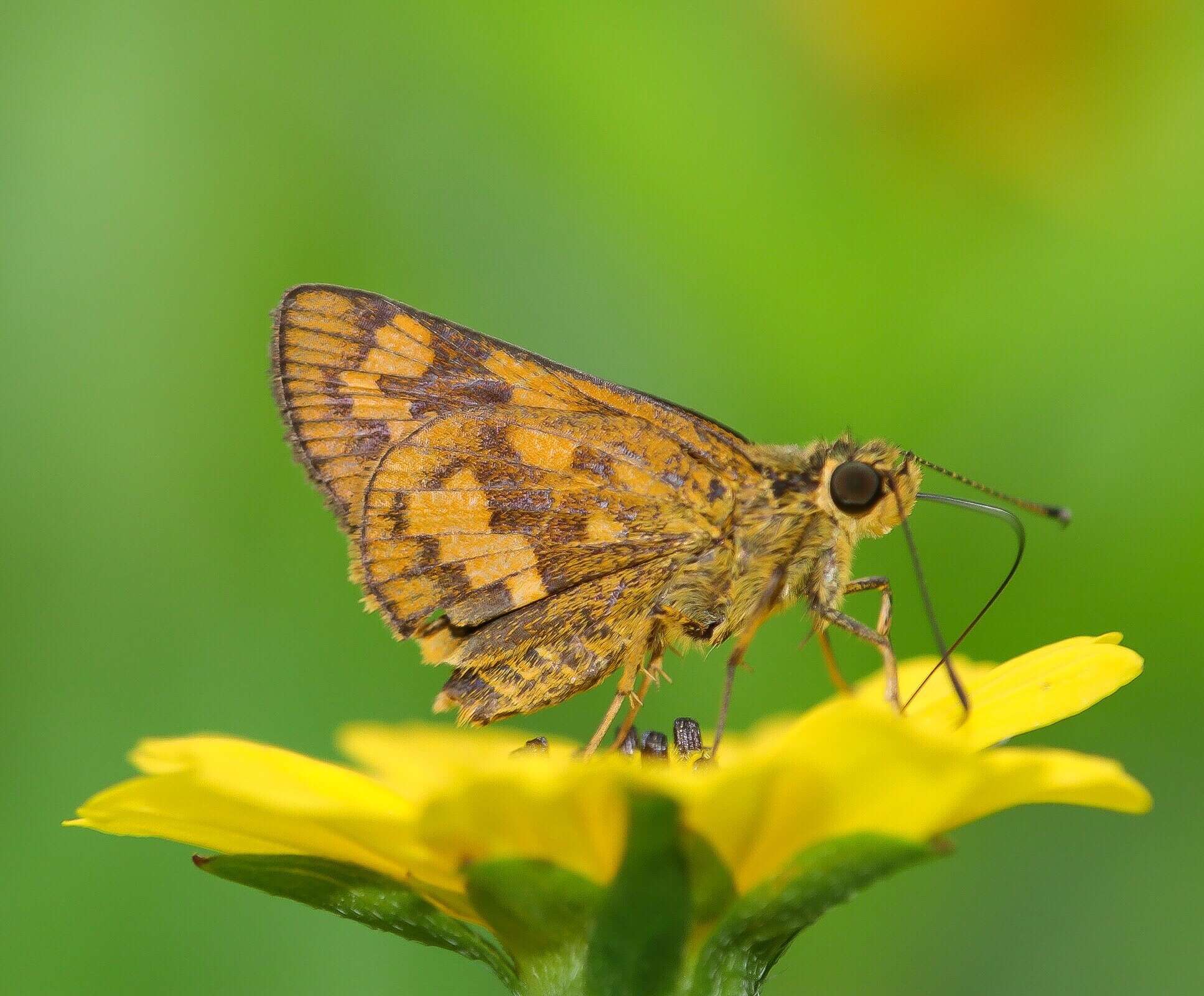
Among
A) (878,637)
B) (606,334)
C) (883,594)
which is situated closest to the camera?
(878,637)

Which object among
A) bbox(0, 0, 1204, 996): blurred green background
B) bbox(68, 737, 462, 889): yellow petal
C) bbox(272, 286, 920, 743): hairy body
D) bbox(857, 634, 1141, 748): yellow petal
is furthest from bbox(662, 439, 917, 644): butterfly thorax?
bbox(0, 0, 1204, 996): blurred green background

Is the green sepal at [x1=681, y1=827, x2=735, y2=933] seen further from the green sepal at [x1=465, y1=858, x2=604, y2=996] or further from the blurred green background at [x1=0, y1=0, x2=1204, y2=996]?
the blurred green background at [x1=0, y1=0, x2=1204, y2=996]

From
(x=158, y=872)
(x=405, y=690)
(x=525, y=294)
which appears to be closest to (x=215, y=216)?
(x=525, y=294)

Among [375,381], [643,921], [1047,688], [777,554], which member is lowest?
[643,921]

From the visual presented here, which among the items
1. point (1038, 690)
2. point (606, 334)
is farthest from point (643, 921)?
point (606, 334)

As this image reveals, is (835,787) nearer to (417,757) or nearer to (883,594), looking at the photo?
(417,757)

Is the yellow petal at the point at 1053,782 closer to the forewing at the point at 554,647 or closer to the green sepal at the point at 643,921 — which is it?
the green sepal at the point at 643,921
